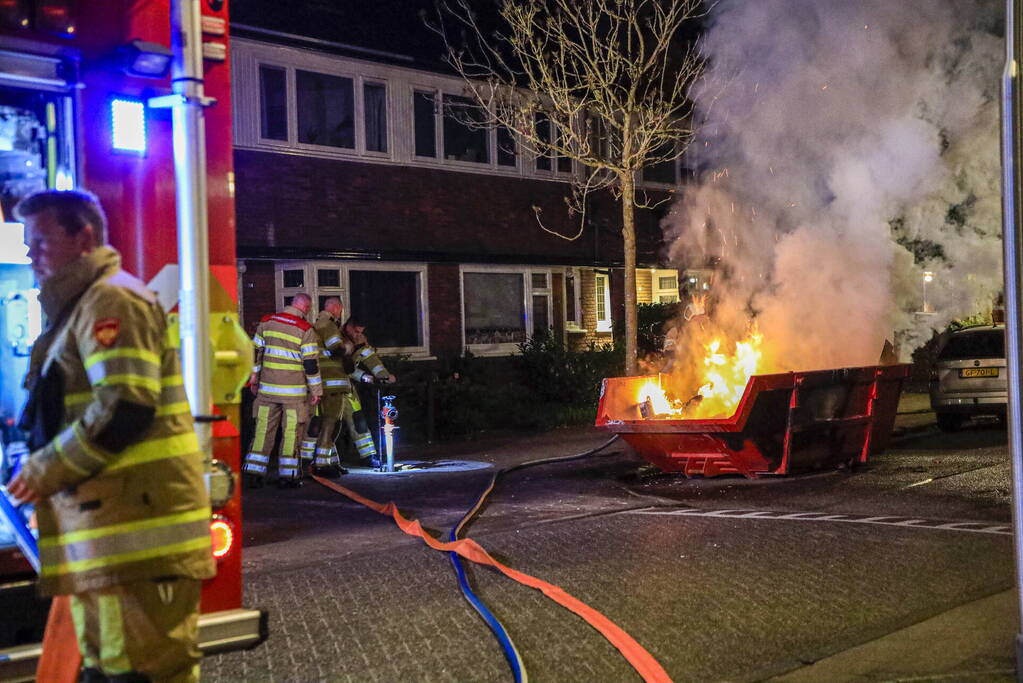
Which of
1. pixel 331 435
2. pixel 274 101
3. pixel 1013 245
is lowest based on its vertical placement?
pixel 331 435

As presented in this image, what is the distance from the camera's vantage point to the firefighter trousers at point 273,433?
1097 centimetres

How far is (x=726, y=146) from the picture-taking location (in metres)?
13.8

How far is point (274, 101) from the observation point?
52.8 ft

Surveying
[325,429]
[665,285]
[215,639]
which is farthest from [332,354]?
[665,285]

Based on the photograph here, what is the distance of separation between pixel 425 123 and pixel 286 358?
819cm

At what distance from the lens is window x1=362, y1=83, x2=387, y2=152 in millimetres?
17391

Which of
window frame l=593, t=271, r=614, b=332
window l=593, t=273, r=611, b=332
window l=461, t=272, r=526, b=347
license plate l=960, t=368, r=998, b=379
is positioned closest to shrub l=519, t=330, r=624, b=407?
window l=461, t=272, r=526, b=347

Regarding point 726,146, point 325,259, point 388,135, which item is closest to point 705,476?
point 726,146

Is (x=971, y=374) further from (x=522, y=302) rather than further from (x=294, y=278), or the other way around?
(x=294, y=278)

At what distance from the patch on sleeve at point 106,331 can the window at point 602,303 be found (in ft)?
60.6

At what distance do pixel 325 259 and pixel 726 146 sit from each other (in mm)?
6213

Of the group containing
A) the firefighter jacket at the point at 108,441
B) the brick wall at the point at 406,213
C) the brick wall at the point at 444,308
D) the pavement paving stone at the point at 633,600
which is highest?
the brick wall at the point at 406,213

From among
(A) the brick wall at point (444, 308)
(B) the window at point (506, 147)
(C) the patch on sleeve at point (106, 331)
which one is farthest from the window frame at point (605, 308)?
(C) the patch on sleeve at point (106, 331)

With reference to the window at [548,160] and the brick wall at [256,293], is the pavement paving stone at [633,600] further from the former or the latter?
the window at [548,160]
